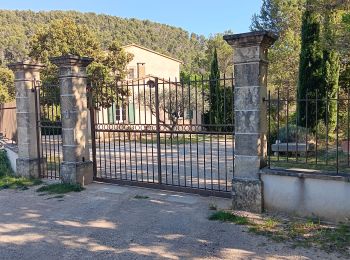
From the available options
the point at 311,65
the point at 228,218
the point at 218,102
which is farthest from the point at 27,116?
the point at 311,65

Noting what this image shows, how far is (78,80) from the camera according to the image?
26.4 feet

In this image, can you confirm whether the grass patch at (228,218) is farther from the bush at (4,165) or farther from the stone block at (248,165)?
the bush at (4,165)

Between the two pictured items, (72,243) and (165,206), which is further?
(165,206)

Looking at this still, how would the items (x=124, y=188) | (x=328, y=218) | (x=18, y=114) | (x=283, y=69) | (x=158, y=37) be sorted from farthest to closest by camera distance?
(x=158, y=37) → (x=283, y=69) → (x=18, y=114) → (x=124, y=188) → (x=328, y=218)

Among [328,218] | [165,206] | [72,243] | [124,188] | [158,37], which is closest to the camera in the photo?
[72,243]

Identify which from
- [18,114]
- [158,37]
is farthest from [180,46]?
[18,114]

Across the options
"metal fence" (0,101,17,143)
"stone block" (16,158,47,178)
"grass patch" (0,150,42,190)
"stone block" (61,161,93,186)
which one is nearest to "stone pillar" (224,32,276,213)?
"stone block" (61,161,93,186)

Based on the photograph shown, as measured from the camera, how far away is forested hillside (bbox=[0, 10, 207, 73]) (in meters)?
50.6

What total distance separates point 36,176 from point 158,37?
235ft

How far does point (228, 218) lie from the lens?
5.61 meters

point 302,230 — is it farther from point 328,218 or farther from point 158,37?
point 158,37

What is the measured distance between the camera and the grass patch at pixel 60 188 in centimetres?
775

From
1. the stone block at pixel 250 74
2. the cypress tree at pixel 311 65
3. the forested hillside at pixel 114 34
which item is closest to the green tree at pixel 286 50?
the cypress tree at pixel 311 65

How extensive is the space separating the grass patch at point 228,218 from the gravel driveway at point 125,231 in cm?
13
